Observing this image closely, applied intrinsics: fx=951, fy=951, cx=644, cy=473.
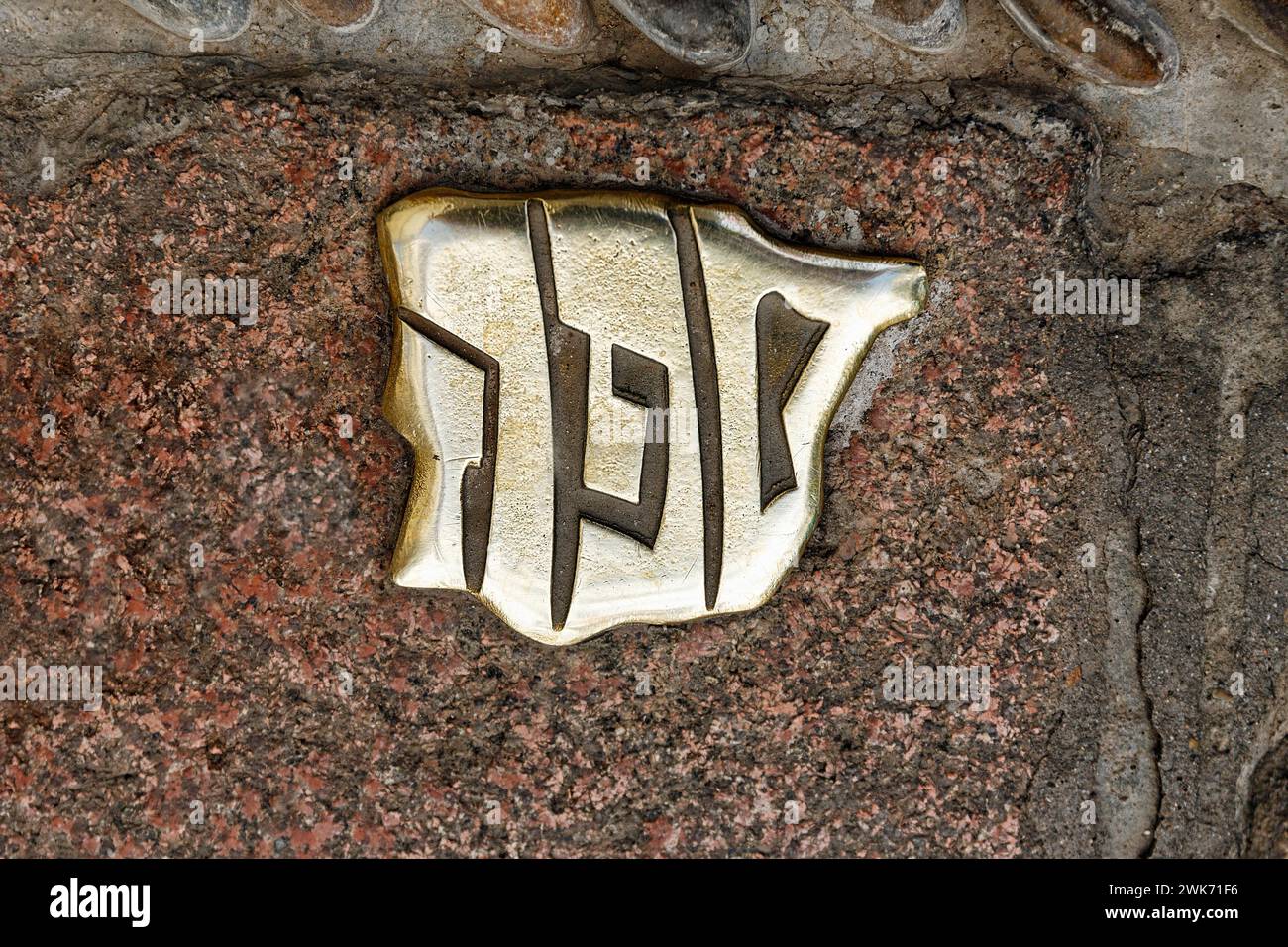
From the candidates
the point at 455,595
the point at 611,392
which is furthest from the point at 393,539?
the point at 611,392

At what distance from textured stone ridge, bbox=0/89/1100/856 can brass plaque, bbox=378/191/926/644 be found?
69mm

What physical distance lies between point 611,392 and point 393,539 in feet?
1.25

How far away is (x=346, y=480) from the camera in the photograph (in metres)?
1.36

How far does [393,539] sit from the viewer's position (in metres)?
1.37

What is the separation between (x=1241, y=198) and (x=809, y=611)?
87 centimetres

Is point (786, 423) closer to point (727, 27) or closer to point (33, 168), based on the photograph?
point (727, 27)

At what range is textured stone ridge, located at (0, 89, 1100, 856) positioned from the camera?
1.33m

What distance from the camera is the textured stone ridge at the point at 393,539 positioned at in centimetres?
133

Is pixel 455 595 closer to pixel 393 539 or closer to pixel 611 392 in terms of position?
pixel 393 539

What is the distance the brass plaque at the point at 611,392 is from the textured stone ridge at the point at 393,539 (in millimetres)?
69

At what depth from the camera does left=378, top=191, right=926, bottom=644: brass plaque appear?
129 centimetres

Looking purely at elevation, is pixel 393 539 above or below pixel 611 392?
below

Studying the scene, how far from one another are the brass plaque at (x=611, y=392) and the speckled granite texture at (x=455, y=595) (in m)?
0.07

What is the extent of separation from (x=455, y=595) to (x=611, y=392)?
1.22ft
